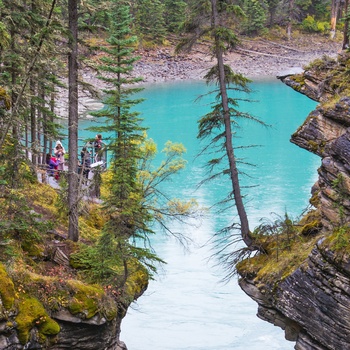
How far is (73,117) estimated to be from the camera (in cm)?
1980

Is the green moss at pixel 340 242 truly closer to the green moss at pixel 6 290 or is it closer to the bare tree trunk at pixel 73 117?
the green moss at pixel 6 290

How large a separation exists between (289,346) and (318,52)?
231 feet

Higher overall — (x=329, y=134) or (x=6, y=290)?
(x=329, y=134)

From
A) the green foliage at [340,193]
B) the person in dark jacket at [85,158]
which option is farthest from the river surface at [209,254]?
the person in dark jacket at [85,158]

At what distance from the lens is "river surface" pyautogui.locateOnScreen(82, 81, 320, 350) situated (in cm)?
2467

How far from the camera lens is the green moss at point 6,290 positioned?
48.3 ft

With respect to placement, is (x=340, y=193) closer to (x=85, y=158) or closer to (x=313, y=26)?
(x=85, y=158)

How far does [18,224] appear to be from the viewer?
18328 millimetres

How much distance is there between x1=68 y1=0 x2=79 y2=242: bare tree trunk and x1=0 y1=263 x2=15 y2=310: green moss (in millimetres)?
5426

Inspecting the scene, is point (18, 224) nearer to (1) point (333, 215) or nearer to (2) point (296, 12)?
(1) point (333, 215)

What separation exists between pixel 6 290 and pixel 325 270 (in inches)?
328

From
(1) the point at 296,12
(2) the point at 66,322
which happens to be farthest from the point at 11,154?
(1) the point at 296,12

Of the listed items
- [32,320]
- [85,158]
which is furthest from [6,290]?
[85,158]

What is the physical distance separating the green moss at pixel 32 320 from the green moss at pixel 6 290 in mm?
415
